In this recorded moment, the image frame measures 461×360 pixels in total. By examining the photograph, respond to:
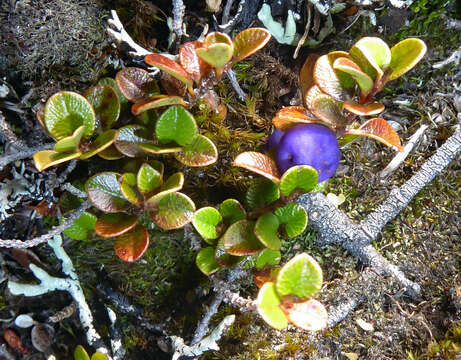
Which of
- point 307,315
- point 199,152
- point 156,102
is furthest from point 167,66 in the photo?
point 307,315

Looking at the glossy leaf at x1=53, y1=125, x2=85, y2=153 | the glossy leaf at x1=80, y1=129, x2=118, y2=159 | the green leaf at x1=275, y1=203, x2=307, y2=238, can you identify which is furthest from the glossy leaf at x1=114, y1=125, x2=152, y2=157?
the green leaf at x1=275, y1=203, x2=307, y2=238

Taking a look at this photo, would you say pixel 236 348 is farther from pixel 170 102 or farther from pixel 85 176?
pixel 170 102

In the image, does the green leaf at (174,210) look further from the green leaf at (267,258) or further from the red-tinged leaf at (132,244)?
the green leaf at (267,258)

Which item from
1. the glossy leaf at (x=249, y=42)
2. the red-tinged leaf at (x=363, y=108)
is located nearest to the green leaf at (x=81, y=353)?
the glossy leaf at (x=249, y=42)

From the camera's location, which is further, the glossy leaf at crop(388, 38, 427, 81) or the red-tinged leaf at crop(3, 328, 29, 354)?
the red-tinged leaf at crop(3, 328, 29, 354)

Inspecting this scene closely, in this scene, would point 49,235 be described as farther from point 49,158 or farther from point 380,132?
point 380,132

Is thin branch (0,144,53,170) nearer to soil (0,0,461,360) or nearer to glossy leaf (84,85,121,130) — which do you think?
soil (0,0,461,360)

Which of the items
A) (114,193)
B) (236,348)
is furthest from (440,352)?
(114,193)
